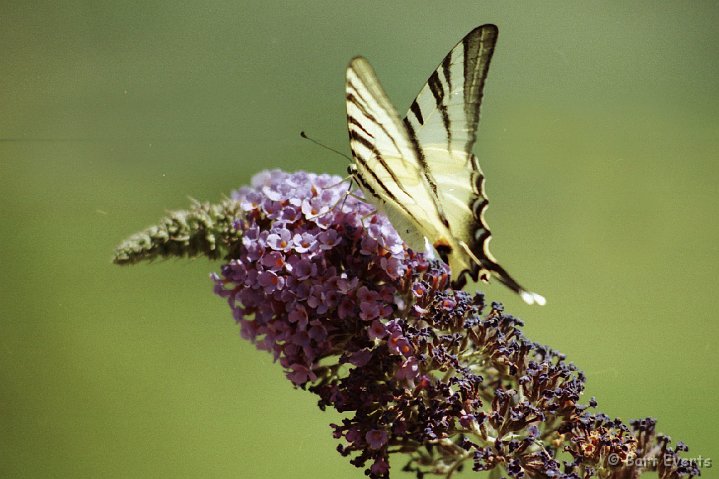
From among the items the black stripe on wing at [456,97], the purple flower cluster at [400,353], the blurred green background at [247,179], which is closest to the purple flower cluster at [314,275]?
the purple flower cluster at [400,353]

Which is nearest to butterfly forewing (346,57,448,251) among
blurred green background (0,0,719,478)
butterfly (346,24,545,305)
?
butterfly (346,24,545,305)

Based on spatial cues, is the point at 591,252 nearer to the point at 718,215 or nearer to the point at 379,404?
the point at 718,215

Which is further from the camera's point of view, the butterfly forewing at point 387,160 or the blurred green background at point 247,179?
the blurred green background at point 247,179

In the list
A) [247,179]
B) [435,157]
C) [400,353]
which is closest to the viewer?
[400,353]

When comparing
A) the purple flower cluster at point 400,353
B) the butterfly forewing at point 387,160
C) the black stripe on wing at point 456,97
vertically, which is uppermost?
the black stripe on wing at point 456,97

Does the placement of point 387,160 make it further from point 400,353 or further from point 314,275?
point 400,353

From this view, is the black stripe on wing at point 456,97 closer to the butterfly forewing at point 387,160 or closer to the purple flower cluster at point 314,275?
the butterfly forewing at point 387,160

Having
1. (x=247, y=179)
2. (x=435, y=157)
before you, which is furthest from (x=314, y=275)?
(x=247, y=179)

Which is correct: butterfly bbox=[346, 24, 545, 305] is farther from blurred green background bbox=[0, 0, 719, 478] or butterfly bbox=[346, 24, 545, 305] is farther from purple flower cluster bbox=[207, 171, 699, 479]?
blurred green background bbox=[0, 0, 719, 478]
